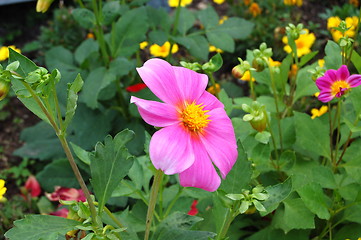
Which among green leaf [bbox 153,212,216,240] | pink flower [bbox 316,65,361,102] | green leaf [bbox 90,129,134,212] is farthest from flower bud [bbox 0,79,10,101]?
pink flower [bbox 316,65,361,102]

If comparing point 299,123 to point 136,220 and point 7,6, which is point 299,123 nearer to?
point 136,220

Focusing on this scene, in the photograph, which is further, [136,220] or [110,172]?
[136,220]

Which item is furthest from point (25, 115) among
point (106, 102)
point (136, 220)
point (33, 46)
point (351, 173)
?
point (351, 173)

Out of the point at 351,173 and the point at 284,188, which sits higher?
the point at 284,188

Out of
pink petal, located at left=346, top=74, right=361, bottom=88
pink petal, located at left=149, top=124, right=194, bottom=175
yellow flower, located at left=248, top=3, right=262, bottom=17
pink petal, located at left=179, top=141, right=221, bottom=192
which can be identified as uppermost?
pink petal, located at left=149, top=124, right=194, bottom=175

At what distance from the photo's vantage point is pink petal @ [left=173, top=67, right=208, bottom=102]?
84cm

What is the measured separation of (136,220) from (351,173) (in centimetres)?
54

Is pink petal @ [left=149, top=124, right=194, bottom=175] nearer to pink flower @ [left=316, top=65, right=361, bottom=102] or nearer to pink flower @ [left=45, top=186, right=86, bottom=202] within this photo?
pink flower @ [left=316, top=65, right=361, bottom=102]

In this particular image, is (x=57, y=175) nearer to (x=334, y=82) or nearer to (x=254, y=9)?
(x=334, y=82)

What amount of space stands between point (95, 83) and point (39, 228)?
912 millimetres

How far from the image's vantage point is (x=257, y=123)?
3.22 ft

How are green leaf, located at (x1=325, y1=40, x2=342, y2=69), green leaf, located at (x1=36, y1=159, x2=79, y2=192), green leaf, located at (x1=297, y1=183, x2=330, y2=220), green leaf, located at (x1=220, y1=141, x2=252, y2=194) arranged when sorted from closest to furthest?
green leaf, located at (x1=220, y1=141, x2=252, y2=194) < green leaf, located at (x1=297, y1=183, x2=330, y2=220) < green leaf, located at (x1=325, y1=40, x2=342, y2=69) < green leaf, located at (x1=36, y1=159, x2=79, y2=192)

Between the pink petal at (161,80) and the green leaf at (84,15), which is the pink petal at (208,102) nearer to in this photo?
the pink petal at (161,80)

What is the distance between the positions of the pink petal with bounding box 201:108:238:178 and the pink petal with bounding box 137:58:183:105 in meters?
0.07
